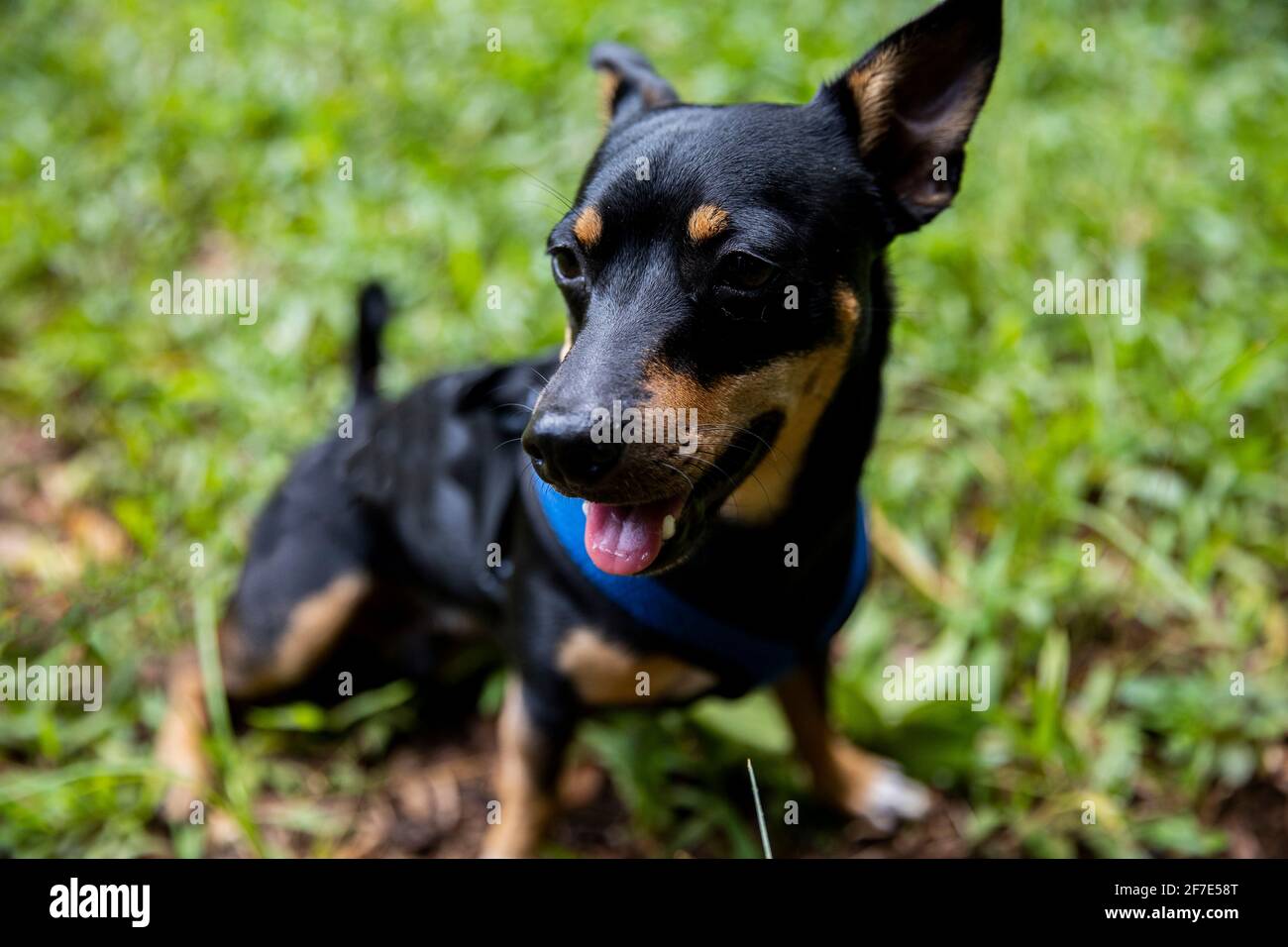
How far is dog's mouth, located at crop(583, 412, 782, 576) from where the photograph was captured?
222 cm

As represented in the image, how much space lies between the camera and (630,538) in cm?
223

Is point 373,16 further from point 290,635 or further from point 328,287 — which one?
point 290,635

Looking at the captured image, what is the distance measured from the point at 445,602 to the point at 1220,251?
3570 mm

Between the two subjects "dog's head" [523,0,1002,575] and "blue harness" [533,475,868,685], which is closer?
"dog's head" [523,0,1002,575]

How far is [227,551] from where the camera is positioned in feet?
12.7

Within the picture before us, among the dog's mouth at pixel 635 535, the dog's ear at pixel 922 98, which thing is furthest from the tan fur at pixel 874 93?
the dog's mouth at pixel 635 535

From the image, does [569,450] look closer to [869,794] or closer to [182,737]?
[869,794]

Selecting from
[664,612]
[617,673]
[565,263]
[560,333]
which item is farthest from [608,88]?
[560,333]

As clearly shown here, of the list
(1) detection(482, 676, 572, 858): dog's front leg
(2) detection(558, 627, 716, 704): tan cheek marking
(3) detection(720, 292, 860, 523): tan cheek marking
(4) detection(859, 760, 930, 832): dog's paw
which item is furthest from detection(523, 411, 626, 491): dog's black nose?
(4) detection(859, 760, 930, 832): dog's paw

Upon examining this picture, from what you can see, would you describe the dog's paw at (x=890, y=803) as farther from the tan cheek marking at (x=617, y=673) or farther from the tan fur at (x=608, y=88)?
the tan fur at (x=608, y=88)

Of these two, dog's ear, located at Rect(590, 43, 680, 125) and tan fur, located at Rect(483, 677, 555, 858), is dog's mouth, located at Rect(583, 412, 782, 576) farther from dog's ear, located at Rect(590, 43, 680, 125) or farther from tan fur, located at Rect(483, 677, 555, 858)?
dog's ear, located at Rect(590, 43, 680, 125)

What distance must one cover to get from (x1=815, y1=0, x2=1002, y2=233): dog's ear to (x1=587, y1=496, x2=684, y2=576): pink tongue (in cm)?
88

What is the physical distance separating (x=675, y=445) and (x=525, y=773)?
121 centimetres
